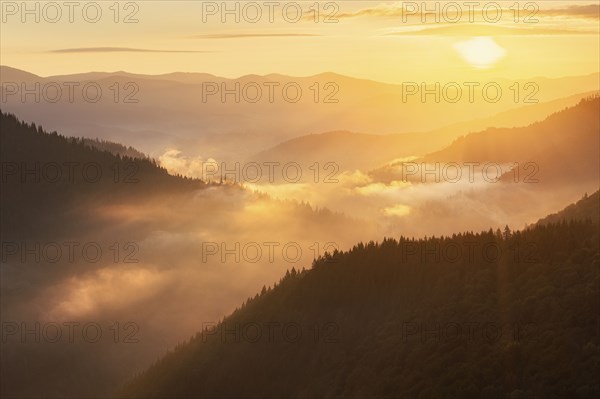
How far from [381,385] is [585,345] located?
45618 mm

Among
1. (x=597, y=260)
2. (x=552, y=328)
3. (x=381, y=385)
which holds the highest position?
(x=597, y=260)

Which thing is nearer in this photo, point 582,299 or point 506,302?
point 582,299

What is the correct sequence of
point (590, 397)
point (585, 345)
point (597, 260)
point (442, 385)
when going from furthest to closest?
point (597, 260)
point (442, 385)
point (585, 345)
point (590, 397)

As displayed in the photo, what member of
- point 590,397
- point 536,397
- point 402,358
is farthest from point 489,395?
point 402,358

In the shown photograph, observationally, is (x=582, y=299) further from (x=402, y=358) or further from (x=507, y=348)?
(x=402, y=358)

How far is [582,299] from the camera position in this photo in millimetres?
179375

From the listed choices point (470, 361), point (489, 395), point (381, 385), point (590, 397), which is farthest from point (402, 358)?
point (590, 397)

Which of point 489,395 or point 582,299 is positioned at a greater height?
point 582,299

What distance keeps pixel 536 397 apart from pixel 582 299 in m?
26.4

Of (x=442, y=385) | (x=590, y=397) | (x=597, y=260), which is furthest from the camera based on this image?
(x=597, y=260)

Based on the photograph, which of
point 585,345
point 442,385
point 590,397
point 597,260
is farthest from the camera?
point 597,260

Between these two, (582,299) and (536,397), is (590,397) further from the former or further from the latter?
(582,299)

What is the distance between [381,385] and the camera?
195 m

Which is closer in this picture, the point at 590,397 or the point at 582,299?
the point at 590,397
